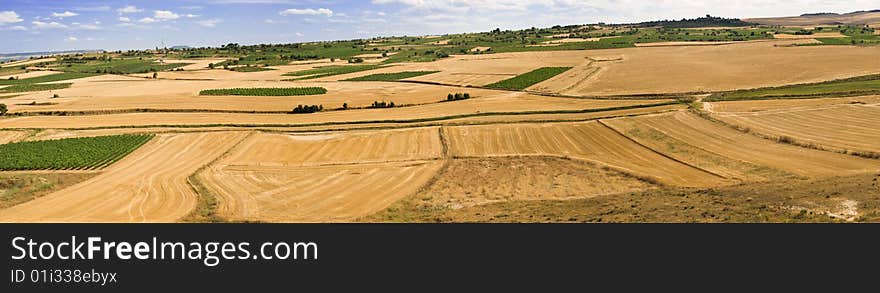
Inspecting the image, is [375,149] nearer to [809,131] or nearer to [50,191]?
[50,191]

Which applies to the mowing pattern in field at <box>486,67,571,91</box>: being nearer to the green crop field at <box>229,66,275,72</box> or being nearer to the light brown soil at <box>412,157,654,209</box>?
the light brown soil at <box>412,157,654,209</box>

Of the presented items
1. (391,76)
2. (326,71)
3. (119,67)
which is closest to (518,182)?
(391,76)

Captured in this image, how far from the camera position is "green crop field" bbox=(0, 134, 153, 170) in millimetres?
40281

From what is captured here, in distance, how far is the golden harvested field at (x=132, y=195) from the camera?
2922 centimetres

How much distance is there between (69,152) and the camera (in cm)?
4431

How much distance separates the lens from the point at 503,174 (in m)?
35.8

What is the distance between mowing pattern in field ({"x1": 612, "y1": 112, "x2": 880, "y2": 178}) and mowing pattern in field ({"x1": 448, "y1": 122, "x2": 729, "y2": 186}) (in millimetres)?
2781

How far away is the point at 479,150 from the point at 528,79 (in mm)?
52661

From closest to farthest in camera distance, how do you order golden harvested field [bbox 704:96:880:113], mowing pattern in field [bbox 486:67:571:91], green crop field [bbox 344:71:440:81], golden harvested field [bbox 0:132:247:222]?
golden harvested field [bbox 0:132:247:222] < golden harvested field [bbox 704:96:880:113] < mowing pattern in field [bbox 486:67:571:91] < green crop field [bbox 344:71:440:81]

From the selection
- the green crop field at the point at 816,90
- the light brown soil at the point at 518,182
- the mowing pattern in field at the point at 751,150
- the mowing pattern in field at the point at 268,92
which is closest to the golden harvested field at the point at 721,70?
the green crop field at the point at 816,90

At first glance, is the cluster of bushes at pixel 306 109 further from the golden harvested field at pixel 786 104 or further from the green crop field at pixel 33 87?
the green crop field at pixel 33 87

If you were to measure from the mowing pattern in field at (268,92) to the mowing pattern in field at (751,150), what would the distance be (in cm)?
5565

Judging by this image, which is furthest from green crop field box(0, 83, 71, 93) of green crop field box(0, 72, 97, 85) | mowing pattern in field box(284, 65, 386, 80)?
mowing pattern in field box(284, 65, 386, 80)

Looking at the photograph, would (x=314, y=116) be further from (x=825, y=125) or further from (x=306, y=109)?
(x=825, y=125)
